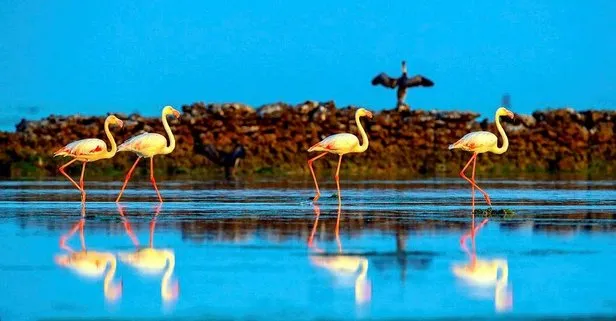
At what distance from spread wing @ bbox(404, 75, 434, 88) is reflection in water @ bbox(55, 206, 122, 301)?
4116cm

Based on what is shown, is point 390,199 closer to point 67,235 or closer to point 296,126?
point 67,235

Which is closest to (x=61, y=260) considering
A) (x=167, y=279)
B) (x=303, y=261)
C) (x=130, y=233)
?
(x=167, y=279)

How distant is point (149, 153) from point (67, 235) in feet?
32.8

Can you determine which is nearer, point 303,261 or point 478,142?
point 303,261

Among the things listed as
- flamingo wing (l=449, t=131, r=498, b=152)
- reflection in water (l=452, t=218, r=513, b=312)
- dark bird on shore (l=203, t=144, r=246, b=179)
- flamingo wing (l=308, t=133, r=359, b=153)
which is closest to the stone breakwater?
dark bird on shore (l=203, t=144, r=246, b=179)

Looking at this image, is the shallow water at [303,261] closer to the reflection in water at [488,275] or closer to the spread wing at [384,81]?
the reflection in water at [488,275]

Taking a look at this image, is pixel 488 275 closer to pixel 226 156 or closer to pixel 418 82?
pixel 226 156

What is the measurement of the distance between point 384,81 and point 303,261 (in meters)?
42.6

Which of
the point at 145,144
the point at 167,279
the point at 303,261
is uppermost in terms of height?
the point at 145,144

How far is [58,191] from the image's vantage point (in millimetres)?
27219

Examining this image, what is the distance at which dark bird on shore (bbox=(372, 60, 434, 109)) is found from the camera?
54.4 meters

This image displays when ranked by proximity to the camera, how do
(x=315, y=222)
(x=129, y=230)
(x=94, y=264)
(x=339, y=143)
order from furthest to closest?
A: (x=339, y=143)
(x=315, y=222)
(x=129, y=230)
(x=94, y=264)

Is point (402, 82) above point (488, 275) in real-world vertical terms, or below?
above

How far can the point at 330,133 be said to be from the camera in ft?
165
